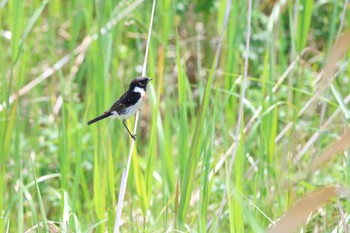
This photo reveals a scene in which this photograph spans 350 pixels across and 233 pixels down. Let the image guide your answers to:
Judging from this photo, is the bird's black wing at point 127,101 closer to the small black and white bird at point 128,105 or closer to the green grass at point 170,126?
the small black and white bird at point 128,105

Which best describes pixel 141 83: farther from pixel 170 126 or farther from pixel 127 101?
pixel 170 126

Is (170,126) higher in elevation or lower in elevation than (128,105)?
lower

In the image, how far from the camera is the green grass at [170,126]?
2.91 m

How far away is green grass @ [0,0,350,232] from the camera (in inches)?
114

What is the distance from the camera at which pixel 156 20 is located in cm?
475

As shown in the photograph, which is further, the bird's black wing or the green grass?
the bird's black wing

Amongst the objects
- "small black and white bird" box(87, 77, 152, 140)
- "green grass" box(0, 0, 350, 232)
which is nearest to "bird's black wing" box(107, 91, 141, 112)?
"small black and white bird" box(87, 77, 152, 140)

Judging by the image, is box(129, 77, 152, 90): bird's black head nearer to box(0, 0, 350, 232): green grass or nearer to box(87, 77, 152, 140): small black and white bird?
box(87, 77, 152, 140): small black and white bird

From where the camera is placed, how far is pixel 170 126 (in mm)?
4309

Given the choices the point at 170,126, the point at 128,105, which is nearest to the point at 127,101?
the point at 128,105

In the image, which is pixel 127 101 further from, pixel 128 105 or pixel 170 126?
pixel 170 126

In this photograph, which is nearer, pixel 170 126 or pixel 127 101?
pixel 127 101

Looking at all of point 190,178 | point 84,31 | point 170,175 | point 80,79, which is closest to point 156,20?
point 80,79

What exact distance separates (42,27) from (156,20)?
1.36m
